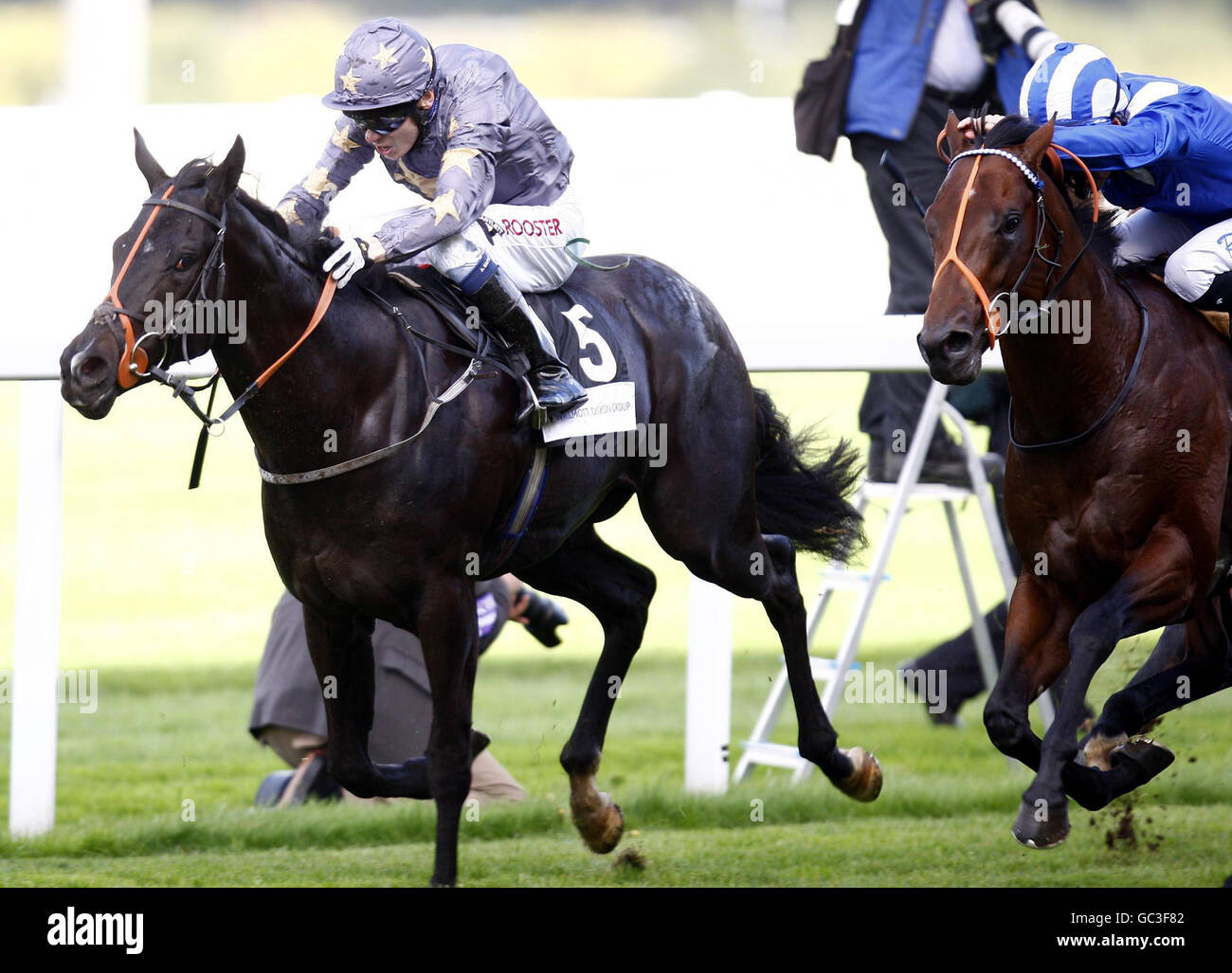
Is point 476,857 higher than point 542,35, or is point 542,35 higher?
point 542,35

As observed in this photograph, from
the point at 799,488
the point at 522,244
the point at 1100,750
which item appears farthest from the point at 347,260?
the point at 1100,750

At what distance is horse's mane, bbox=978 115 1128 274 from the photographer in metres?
4.18

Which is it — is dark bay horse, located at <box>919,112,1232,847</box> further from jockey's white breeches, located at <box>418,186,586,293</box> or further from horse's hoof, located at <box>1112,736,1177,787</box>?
jockey's white breeches, located at <box>418,186,586,293</box>

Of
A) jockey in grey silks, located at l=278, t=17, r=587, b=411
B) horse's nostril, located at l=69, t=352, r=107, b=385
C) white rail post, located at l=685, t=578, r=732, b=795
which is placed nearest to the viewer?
horse's nostril, located at l=69, t=352, r=107, b=385

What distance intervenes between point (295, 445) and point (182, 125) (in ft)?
10.8

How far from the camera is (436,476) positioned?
4438 millimetres

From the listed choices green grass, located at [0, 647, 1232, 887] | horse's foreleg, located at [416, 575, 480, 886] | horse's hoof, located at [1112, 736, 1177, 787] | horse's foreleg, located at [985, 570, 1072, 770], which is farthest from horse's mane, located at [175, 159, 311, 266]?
horse's hoof, located at [1112, 736, 1177, 787]

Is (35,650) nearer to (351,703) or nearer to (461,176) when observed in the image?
(351,703)

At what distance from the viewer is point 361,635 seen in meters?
4.66

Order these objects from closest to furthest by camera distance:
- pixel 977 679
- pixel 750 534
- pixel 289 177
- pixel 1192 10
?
1. pixel 750 534
2. pixel 289 177
3. pixel 977 679
4. pixel 1192 10

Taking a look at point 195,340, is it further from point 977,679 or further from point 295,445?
point 977,679

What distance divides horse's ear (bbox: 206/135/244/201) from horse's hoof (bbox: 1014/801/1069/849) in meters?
2.31
